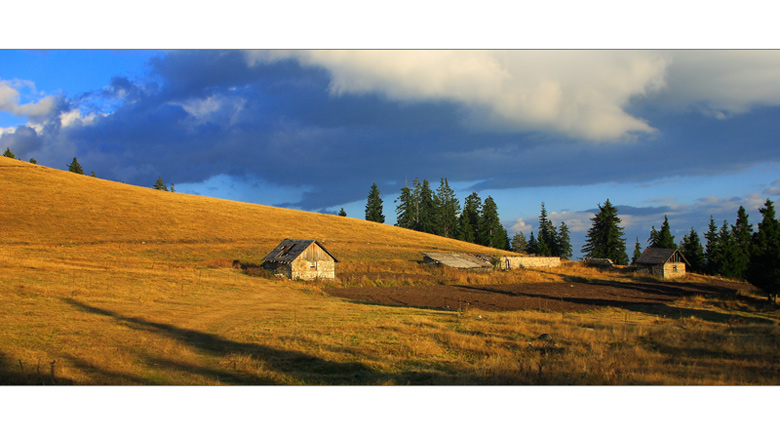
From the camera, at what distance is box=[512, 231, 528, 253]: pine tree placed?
113188mm

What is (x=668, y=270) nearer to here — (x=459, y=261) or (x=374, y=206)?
(x=459, y=261)

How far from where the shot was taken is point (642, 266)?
2466 inches

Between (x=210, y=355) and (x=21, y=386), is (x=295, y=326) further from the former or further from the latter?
(x=21, y=386)

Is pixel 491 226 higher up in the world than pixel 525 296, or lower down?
higher up

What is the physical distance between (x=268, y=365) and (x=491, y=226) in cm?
10164

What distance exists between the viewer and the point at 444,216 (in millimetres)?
112500

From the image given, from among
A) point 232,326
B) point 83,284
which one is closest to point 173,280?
point 83,284

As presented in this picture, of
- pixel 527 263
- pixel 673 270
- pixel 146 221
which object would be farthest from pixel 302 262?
pixel 673 270

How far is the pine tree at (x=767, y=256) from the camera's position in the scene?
37.4 meters

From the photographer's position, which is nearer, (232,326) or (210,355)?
(210,355)

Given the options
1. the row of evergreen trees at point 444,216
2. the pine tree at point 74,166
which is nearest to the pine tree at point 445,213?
the row of evergreen trees at point 444,216

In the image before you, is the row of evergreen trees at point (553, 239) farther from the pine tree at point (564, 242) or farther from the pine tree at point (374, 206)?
the pine tree at point (374, 206)

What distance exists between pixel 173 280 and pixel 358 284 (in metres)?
16.6

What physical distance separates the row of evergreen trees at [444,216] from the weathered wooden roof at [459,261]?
44311 mm
